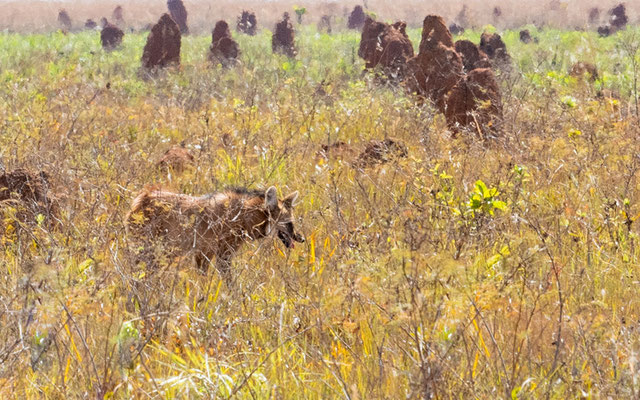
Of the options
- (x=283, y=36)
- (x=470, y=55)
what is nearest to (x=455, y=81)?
(x=470, y=55)

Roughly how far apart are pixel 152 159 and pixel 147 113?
10.2 ft

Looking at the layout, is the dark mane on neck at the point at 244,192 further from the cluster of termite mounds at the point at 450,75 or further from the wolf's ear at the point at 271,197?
the cluster of termite mounds at the point at 450,75

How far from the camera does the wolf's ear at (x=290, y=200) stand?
5.05m

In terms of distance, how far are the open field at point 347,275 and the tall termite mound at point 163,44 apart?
9.14 meters

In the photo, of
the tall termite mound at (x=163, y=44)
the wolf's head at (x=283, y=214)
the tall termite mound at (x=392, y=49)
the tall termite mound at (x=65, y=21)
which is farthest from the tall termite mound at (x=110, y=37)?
the wolf's head at (x=283, y=214)

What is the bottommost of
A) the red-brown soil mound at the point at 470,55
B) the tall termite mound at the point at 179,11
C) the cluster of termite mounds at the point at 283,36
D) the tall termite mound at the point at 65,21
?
the tall termite mound at the point at 65,21

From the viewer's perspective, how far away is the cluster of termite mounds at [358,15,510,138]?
25.4ft

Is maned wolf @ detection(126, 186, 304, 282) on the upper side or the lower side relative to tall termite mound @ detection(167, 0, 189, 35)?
upper

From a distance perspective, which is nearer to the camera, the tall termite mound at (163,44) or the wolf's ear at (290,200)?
the wolf's ear at (290,200)

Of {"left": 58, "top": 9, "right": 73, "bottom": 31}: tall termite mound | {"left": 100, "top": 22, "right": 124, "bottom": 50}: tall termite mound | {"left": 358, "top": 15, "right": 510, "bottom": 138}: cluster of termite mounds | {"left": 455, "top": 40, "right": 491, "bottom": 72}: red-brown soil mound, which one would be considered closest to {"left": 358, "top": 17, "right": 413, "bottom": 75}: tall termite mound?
{"left": 358, "top": 15, "right": 510, "bottom": 138}: cluster of termite mounds

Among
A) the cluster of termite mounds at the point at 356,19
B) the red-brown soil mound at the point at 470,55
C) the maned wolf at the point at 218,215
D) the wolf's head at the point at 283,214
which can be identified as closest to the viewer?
the maned wolf at the point at 218,215

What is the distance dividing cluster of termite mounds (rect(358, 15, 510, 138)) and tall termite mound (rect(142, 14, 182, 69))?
496cm

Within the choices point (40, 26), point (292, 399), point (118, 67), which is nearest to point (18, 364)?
point (292, 399)

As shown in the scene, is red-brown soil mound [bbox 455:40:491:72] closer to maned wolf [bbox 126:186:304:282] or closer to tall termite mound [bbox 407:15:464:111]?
tall termite mound [bbox 407:15:464:111]
